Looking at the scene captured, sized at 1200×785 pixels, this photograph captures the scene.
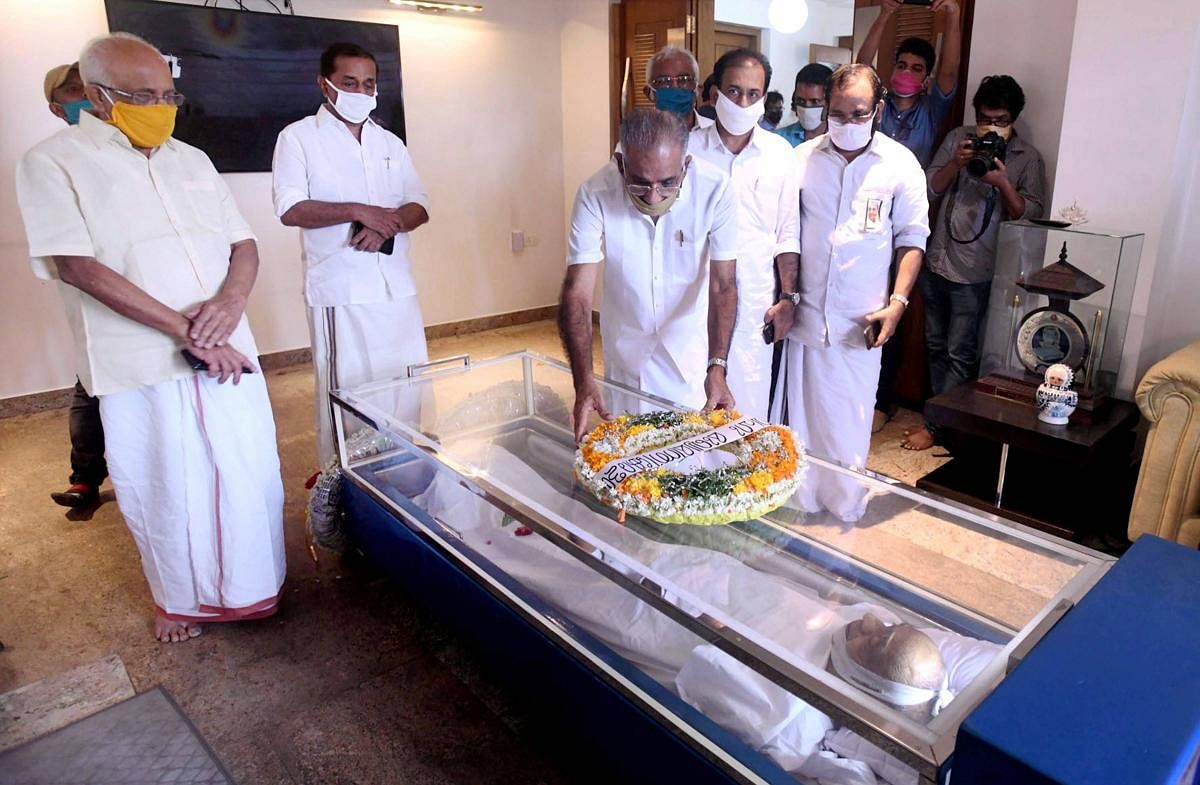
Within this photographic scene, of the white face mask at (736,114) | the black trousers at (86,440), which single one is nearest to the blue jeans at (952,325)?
the white face mask at (736,114)

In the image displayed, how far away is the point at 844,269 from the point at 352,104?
193 cm

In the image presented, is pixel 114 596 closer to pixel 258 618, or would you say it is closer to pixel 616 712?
pixel 258 618

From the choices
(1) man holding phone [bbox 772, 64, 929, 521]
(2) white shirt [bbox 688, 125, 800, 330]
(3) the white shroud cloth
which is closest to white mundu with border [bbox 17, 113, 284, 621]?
(3) the white shroud cloth

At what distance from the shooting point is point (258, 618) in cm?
252

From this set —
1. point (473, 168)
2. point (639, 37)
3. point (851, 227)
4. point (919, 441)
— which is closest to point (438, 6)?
point (473, 168)

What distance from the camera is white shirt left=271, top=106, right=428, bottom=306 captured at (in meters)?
2.99

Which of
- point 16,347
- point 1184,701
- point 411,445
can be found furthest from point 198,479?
point 16,347

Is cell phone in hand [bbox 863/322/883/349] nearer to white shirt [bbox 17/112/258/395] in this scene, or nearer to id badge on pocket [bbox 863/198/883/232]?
id badge on pocket [bbox 863/198/883/232]

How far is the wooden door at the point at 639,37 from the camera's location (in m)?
5.23

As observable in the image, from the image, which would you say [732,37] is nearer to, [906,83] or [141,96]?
[906,83]

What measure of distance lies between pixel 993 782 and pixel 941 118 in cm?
356

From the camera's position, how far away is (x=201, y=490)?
7.61ft

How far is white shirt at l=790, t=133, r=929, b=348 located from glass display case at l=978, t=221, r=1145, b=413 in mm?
566

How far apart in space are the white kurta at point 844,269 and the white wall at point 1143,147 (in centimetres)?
74
